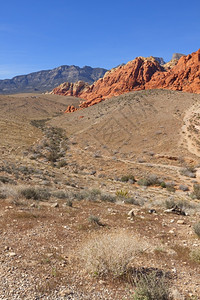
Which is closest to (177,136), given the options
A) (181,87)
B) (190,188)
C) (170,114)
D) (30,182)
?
(170,114)

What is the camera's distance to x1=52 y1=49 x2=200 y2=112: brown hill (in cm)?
8019

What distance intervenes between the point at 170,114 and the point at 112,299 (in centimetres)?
4543

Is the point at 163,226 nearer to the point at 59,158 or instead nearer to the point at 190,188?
the point at 190,188

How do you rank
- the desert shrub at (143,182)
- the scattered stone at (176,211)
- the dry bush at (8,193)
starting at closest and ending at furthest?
the dry bush at (8,193)
the scattered stone at (176,211)
the desert shrub at (143,182)

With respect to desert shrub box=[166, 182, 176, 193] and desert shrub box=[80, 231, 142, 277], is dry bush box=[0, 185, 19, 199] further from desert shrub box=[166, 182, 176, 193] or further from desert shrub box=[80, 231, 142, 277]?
Answer: desert shrub box=[166, 182, 176, 193]

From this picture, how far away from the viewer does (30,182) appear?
1385 cm

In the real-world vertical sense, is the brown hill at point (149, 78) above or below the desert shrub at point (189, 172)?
above

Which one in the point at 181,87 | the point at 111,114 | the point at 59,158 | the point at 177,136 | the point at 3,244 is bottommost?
the point at 59,158

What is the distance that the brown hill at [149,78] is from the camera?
80.2 metres

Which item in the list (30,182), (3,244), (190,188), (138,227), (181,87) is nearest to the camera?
(3,244)

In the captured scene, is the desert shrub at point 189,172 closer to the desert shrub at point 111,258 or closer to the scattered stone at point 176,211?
the scattered stone at point 176,211

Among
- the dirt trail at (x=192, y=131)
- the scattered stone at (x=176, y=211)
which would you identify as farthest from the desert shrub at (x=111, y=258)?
the dirt trail at (x=192, y=131)

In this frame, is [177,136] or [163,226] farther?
[177,136]

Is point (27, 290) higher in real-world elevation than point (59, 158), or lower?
higher
